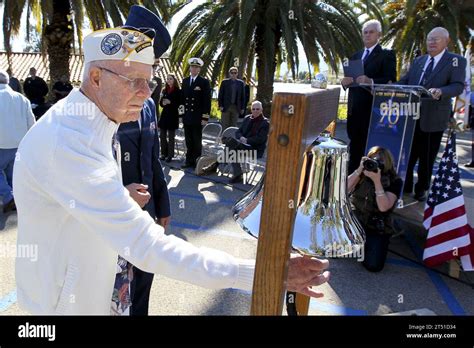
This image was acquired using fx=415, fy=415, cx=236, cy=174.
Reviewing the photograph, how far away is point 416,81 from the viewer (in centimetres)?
534

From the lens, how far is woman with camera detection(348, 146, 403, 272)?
416 cm

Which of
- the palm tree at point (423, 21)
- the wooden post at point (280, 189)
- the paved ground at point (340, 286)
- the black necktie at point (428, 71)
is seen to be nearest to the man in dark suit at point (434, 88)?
the black necktie at point (428, 71)

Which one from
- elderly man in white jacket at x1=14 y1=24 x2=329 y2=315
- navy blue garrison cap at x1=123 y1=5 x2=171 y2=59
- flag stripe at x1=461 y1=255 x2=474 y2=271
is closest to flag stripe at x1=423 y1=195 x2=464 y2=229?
flag stripe at x1=461 y1=255 x2=474 y2=271

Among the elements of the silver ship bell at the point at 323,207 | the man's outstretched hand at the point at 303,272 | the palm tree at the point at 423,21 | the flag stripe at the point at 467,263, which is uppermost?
the palm tree at the point at 423,21

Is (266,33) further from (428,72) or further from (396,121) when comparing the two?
(396,121)

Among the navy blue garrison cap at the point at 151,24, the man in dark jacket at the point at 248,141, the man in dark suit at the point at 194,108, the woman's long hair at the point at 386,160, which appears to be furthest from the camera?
the man in dark suit at the point at 194,108

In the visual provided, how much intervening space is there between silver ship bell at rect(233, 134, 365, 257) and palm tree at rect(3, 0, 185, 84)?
33.4ft

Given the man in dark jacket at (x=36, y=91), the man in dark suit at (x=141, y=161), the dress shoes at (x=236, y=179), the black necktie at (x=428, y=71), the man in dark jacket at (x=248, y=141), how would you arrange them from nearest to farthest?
the man in dark suit at (x=141, y=161) → the black necktie at (x=428, y=71) → the man in dark jacket at (x=36, y=91) → the man in dark jacket at (x=248, y=141) → the dress shoes at (x=236, y=179)

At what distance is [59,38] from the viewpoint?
10.6m

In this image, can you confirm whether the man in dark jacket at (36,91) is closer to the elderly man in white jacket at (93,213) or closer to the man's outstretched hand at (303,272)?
the elderly man in white jacket at (93,213)

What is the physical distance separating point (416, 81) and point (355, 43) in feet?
26.4

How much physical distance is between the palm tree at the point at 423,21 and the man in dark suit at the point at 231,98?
5.87 metres

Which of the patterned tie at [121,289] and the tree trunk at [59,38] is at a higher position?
the tree trunk at [59,38]

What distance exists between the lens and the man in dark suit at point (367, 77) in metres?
5.38
